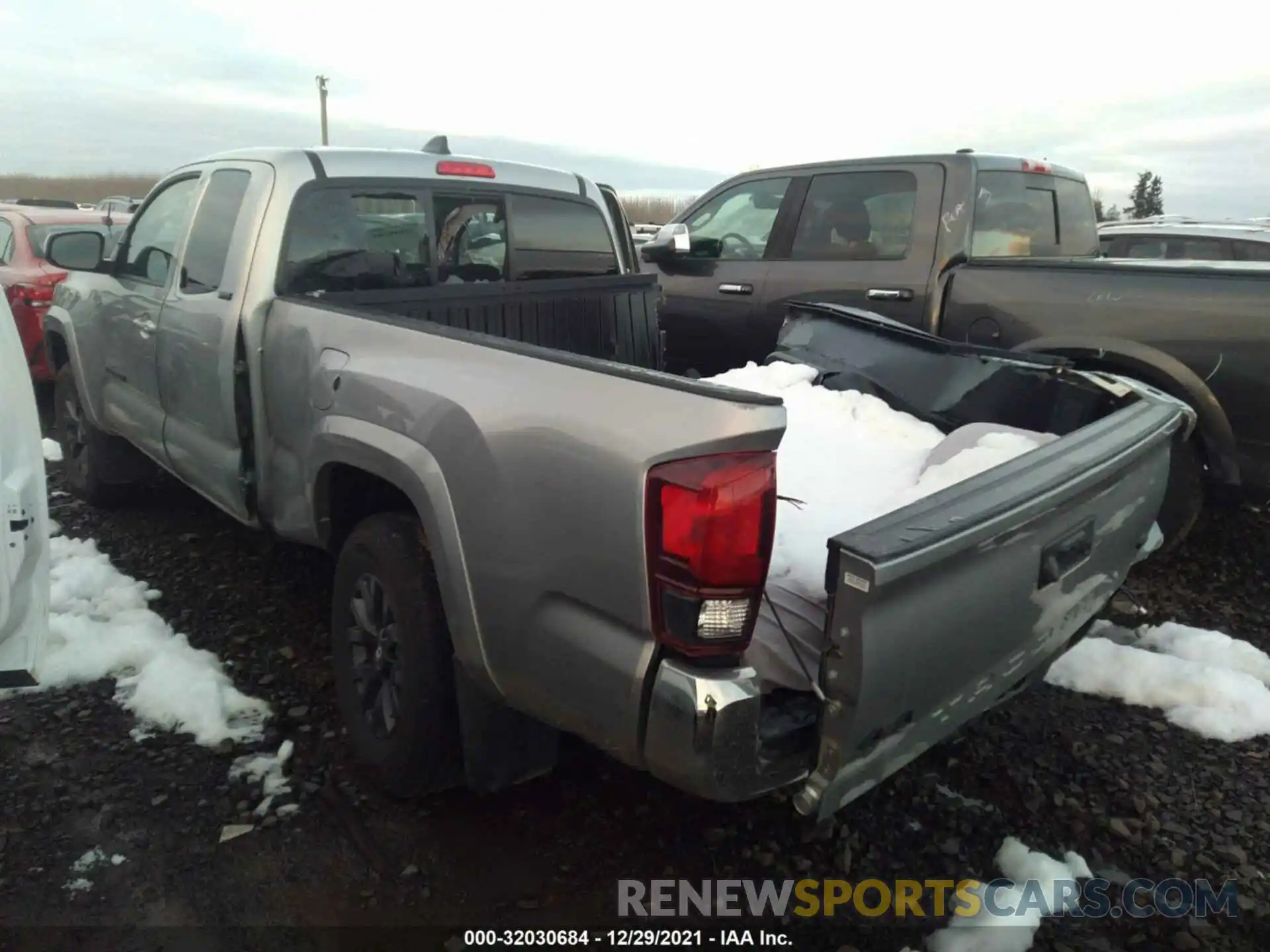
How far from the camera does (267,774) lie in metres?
2.87

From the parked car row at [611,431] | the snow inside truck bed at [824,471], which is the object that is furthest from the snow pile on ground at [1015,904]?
the snow inside truck bed at [824,471]

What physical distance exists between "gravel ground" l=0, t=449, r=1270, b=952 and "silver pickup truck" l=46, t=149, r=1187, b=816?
264 millimetres

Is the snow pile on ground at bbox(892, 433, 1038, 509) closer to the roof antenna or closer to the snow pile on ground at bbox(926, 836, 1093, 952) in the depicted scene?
the snow pile on ground at bbox(926, 836, 1093, 952)

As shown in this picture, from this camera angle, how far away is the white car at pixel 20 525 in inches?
93.0

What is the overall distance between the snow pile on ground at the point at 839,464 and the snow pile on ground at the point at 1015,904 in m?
0.99

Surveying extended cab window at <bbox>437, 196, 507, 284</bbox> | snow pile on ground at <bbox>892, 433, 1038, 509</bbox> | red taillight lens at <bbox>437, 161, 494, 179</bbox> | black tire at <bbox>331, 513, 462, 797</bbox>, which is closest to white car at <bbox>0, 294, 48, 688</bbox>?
black tire at <bbox>331, 513, 462, 797</bbox>

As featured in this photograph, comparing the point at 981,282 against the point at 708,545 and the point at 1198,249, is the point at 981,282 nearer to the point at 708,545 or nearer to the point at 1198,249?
the point at 708,545

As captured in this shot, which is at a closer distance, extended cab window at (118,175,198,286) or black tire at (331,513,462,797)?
black tire at (331,513,462,797)

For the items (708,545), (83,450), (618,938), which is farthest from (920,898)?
(83,450)

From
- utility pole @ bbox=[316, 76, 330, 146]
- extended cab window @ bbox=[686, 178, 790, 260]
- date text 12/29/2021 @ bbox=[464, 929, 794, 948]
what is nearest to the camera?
date text 12/29/2021 @ bbox=[464, 929, 794, 948]

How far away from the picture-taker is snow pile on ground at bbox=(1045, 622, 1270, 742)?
10.9ft

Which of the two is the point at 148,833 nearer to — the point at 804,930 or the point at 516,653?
the point at 516,653

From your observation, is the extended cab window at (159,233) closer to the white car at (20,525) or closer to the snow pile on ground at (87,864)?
the white car at (20,525)

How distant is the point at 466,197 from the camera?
3.81m
